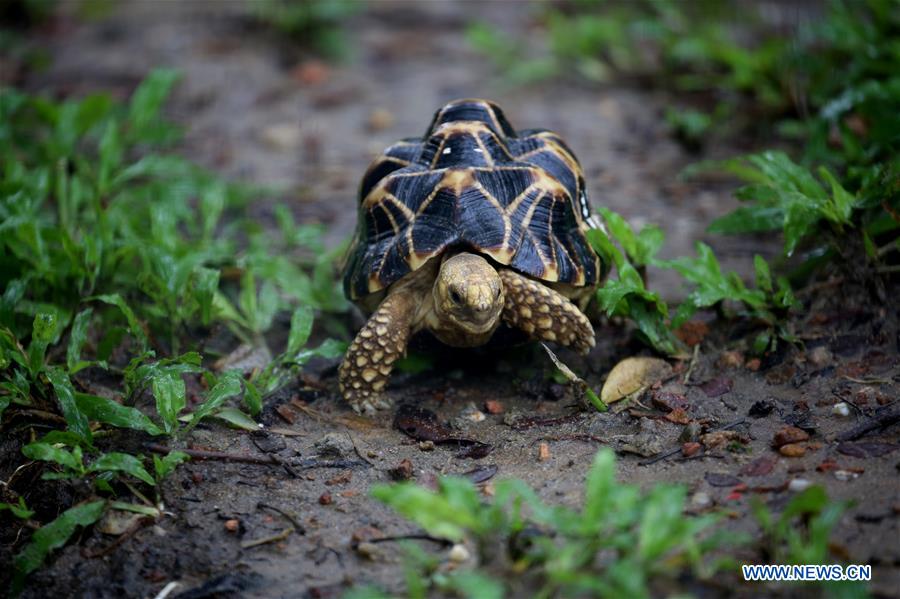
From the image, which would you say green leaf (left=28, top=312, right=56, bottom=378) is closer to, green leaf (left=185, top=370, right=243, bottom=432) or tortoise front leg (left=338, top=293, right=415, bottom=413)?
green leaf (left=185, top=370, right=243, bottom=432)

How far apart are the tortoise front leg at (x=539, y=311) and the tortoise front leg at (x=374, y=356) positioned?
15.2 inches

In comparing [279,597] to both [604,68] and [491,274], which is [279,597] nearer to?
[491,274]

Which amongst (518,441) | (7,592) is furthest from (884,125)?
(7,592)

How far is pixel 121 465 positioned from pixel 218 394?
432 millimetres

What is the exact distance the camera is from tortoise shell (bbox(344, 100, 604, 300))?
3.03m

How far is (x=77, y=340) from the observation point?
3070mm

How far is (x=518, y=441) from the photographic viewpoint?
2.86 m

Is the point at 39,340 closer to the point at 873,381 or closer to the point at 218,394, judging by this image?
the point at 218,394

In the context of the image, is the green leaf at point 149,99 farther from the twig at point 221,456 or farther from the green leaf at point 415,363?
the twig at point 221,456

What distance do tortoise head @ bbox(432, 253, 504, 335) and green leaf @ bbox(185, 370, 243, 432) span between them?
715mm

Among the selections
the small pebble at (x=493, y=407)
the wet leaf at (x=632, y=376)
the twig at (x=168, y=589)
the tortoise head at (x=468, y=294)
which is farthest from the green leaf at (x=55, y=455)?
the wet leaf at (x=632, y=376)

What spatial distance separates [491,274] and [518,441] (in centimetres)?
55

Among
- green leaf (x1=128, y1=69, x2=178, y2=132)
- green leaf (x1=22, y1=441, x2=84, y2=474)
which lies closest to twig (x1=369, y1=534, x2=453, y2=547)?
green leaf (x1=22, y1=441, x2=84, y2=474)

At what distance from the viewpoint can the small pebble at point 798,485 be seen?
7.58 ft
